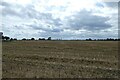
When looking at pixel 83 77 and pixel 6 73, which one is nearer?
pixel 83 77

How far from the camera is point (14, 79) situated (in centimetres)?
1184

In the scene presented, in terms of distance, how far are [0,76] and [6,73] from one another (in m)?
0.82

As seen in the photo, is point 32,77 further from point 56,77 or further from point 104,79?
point 104,79

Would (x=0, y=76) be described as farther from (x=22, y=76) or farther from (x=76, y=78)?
(x=76, y=78)

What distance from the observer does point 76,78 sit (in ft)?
39.9

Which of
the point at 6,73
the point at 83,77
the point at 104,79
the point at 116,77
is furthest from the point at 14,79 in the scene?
the point at 116,77

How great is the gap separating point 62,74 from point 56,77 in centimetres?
88

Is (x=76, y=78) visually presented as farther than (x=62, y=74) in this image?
No

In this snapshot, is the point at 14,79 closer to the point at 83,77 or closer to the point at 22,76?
the point at 22,76

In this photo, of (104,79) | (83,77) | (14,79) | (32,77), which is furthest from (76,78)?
(14,79)

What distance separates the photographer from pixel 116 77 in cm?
1288

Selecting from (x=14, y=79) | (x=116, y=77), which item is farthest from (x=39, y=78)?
(x=116, y=77)

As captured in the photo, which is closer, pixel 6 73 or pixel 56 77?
pixel 56 77

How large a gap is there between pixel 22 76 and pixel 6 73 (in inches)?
52.7
